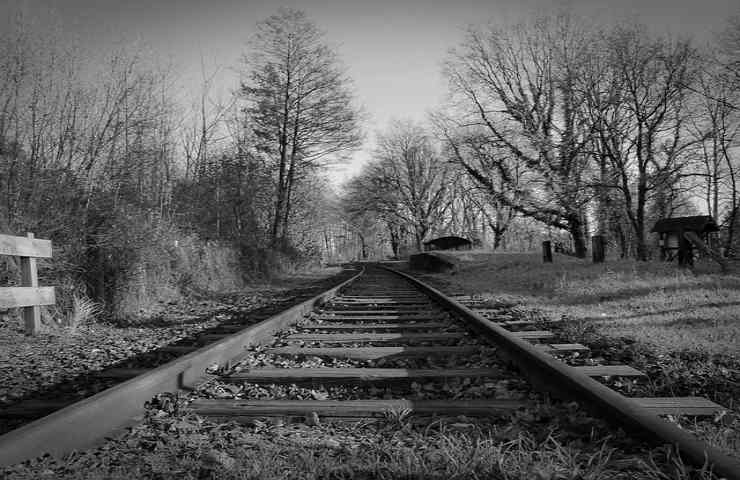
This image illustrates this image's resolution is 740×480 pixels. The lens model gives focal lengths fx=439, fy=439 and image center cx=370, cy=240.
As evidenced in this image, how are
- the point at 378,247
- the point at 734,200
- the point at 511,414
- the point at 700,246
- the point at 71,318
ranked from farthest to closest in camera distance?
1. the point at 378,247
2. the point at 734,200
3. the point at 700,246
4. the point at 71,318
5. the point at 511,414

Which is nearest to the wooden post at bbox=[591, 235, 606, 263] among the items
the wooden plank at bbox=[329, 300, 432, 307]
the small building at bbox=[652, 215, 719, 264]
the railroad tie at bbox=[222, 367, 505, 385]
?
the small building at bbox=[652, 215, 719, 264]

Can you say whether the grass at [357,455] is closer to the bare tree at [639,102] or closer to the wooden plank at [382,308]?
the wooden plank at [382,308]

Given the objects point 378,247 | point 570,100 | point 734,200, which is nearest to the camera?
point 570,100

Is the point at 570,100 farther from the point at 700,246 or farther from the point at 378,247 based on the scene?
the point at 378,247

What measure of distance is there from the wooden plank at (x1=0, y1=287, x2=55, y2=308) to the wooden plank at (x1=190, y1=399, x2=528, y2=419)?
10.7 ft

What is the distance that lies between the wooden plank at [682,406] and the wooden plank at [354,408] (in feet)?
1.95

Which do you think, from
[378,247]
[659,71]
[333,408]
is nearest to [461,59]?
[659,71]

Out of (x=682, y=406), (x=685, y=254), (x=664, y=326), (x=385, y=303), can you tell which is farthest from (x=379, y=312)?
(x=685, y=254)

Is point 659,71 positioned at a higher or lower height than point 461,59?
lower

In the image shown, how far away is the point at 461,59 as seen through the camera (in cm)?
2383

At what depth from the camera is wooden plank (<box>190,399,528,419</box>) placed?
7.23 feet

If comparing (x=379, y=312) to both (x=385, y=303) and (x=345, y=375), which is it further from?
(x=345, y=375)

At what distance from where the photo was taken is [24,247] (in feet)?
15.1

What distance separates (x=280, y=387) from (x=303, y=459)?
112 centimetres
